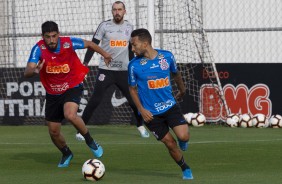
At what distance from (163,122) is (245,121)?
27.9ft

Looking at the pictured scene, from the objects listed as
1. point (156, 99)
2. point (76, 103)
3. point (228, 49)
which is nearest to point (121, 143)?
point (76, 103)

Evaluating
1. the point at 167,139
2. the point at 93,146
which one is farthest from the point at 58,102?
the point at 167,139

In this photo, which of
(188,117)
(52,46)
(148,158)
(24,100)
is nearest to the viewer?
(52,46)

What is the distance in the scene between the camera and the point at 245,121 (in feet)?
65.1

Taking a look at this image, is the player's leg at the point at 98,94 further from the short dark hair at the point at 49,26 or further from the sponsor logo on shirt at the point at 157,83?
the sponsor logo on shirt at the point at 157,83

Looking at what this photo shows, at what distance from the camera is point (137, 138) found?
17.4 meters

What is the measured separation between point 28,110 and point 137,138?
15.9 ft

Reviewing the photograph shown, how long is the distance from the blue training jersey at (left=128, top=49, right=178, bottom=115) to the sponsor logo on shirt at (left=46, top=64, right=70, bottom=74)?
1.71 m

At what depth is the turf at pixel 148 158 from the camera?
11.5m

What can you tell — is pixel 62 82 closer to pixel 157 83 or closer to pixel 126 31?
pixel 157 83

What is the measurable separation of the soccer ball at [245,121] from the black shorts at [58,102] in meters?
7.37

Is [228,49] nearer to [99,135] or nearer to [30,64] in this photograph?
[99,135]

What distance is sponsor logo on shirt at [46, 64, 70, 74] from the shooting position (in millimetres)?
12984

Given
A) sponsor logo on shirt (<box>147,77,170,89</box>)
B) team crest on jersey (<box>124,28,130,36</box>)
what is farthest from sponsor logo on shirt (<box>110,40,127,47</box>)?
sponsor logo on shirt (<box>147,77,170,89</box>)
